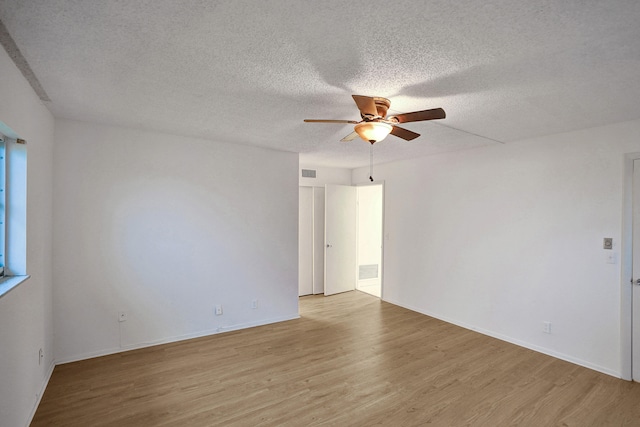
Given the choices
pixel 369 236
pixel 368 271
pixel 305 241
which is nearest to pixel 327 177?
pixel 305 241

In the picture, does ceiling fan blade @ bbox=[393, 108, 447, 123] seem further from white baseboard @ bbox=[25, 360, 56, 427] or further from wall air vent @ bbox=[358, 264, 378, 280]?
wall air vent @ bbox=[358, 264, 378, 280]

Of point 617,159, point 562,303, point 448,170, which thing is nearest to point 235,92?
point 448,170

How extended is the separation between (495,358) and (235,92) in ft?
12.0

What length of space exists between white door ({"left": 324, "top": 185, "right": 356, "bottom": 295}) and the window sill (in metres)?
4.19

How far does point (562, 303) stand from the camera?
3256 millimetres

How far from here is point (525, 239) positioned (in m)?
3.57

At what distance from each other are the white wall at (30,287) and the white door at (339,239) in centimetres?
388

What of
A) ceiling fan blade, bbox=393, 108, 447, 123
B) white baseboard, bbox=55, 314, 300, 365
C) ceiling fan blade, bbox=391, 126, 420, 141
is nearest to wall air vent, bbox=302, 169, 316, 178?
white baseboard, bbox=55, 314, 300, 365

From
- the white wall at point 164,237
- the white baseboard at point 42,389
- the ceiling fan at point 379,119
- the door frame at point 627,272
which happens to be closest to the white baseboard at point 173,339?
the white wall at point 164,237

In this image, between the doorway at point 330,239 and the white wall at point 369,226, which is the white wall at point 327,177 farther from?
the white wall at point 369,226

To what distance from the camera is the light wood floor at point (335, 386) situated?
225 cm

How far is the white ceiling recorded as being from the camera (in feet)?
4.50

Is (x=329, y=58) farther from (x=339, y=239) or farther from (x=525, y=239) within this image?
(x=339, y=239)

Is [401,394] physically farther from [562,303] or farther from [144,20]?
[144,20]
